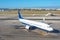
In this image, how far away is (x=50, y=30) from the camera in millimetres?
36750

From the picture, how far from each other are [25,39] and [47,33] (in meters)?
6.79

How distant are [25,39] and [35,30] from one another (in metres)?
9.53

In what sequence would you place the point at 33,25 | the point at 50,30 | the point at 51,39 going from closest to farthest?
the point at 51,39
the point at 50,30
the point at 33,25

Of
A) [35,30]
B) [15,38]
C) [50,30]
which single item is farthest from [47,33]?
[15,38]

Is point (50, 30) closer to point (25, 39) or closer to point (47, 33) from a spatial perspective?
point (47, 33)

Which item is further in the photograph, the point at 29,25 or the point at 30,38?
the point at 29,25

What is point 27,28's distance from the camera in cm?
4328

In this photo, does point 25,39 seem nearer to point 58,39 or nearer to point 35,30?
point 58,39

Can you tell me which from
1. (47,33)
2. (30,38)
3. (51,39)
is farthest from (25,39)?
(47,33)

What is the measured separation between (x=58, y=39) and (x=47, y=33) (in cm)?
545

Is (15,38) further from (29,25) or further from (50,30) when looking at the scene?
(29,25)

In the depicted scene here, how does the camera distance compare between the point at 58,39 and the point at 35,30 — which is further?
the point at 35,30

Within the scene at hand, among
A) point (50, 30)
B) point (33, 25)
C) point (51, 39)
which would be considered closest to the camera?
point (51, 39)

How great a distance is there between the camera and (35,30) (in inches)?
1644
